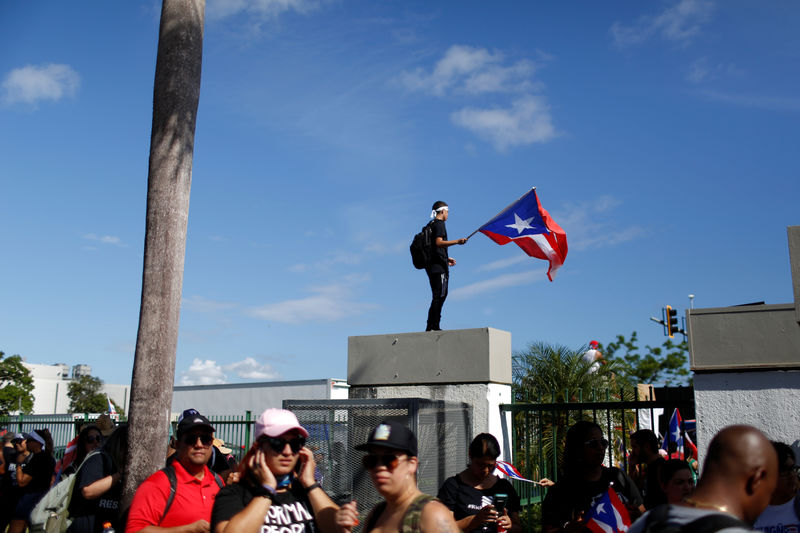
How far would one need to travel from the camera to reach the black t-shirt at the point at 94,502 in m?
5.20

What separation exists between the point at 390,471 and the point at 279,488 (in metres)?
0.77

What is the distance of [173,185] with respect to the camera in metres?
6.17

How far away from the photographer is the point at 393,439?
3.07m

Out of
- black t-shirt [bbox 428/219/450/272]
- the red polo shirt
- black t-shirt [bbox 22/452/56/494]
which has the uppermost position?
black t-shirt [bbox 428/219/450/272]

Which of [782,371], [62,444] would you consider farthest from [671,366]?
[782,371]

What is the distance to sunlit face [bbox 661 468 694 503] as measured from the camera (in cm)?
390

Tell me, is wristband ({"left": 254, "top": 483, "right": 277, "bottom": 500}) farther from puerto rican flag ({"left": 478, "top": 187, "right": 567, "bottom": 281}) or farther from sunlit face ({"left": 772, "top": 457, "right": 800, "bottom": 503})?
puerto rican flag ({"left": 478, "top": 187, "right": 567, "bottom": 281})

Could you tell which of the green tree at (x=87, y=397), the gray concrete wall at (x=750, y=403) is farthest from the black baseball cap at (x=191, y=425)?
the green tree at (x=87, y=397)

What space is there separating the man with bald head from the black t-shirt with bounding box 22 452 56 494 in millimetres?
7219

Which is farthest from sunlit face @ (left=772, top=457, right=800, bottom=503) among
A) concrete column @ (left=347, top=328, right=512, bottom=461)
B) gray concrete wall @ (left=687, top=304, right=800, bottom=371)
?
concrete column @ (left=347, top=328, right=512, bottom=461)

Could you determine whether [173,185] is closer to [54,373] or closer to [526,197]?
[526,197]

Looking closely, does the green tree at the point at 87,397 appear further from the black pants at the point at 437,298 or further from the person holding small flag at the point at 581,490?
the person holding small flag at the point at 581,490

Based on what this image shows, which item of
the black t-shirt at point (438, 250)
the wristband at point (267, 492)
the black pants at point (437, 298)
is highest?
the black t-shirt at point (438, 250)

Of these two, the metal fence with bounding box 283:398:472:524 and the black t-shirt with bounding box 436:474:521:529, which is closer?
the black t-shirt with bounding box 436:474:521:529
